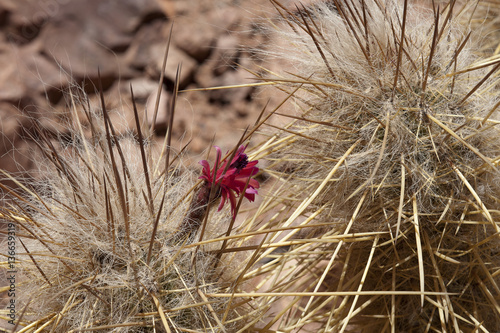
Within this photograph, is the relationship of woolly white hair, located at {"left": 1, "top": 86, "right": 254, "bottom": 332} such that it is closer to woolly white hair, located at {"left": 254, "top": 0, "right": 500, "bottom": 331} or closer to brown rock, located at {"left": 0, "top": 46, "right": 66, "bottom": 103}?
woolly white hair, located at {"left": 254, "top": 0, "right": 500, "bottom": 331}

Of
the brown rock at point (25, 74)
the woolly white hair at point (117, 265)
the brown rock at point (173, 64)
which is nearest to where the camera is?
the woolly white hair at point (117, 265)

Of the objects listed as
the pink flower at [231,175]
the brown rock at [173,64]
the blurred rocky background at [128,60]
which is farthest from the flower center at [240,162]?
the brown rock at [173,64]

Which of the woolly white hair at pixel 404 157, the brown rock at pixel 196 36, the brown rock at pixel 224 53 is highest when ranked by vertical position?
the brown rock at pixel 196 36

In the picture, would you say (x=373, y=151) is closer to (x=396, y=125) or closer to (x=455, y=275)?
(x=396, y=125)

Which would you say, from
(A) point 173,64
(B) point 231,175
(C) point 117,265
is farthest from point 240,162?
(A) point 173,64

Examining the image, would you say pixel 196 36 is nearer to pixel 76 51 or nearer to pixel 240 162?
pixel 76 51

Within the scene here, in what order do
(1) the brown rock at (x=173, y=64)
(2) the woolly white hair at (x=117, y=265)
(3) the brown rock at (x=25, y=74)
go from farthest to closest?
(1) the brown rock at (x=173, y=64) < (3) the brown rock at (x=25, y=74) < (2) the woolly white hair at (x=117, y=265)

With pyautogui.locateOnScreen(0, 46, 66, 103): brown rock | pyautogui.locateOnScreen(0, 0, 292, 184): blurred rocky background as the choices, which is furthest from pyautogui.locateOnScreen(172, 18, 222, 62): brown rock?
pyautogui.locateOnScreen(0, 46, 66, 103): brown rock

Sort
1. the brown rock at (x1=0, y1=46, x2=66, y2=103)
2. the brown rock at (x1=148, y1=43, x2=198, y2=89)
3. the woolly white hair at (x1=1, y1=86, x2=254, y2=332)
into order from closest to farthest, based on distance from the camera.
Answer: the woolly white hair at (x1=1, y1=86, x2=254, y2=332) < the brown rock at (x1=0, y1=46, x2=66, y2=103) < the brown rock at (x1=148, y1=43, x2=198, y2=89)

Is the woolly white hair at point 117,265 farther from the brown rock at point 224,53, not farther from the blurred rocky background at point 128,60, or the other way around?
the brown rock at point 224,53
